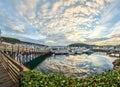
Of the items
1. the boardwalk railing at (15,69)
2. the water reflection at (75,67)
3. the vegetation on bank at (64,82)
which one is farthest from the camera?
the water reflection at (75,67)

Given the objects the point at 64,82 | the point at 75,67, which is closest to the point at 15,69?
the point at 64,82

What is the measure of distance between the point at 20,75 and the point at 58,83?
3.18 metres

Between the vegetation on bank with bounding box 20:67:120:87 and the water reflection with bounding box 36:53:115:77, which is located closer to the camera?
the vegetation on bank with bounding box 20:67:120:87

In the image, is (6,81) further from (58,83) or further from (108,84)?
(108,84)

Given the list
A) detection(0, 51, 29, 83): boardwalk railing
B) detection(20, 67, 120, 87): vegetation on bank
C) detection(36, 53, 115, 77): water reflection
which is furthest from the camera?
detection(36, 53, 115, 77): water reflection

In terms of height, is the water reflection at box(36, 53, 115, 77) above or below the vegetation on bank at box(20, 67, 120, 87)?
below

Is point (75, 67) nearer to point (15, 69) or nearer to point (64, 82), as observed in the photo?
point (15, 69)

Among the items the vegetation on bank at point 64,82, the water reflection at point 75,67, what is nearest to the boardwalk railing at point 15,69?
the vegetation on bank at point 64,82

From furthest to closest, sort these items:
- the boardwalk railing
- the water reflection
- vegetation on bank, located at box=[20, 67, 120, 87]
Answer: the water reflection
the boardwalk railing
vegetation on bank, located at box=[20, 67, 120, 87]

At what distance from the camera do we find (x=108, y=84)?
402 inches

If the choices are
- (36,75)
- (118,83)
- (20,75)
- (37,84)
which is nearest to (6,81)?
(20,75)

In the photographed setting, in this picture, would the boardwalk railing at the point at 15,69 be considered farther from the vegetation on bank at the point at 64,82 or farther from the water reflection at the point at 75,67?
the water reflection at the point at 75,67

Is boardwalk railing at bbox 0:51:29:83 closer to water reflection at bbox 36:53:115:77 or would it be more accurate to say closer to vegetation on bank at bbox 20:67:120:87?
vegetation on bank at bbox 20:67:120:87

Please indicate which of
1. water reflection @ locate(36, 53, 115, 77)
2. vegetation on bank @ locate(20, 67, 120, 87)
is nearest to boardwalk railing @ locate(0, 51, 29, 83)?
vegetation on bank @ locate(20, 67, 120, 87)
